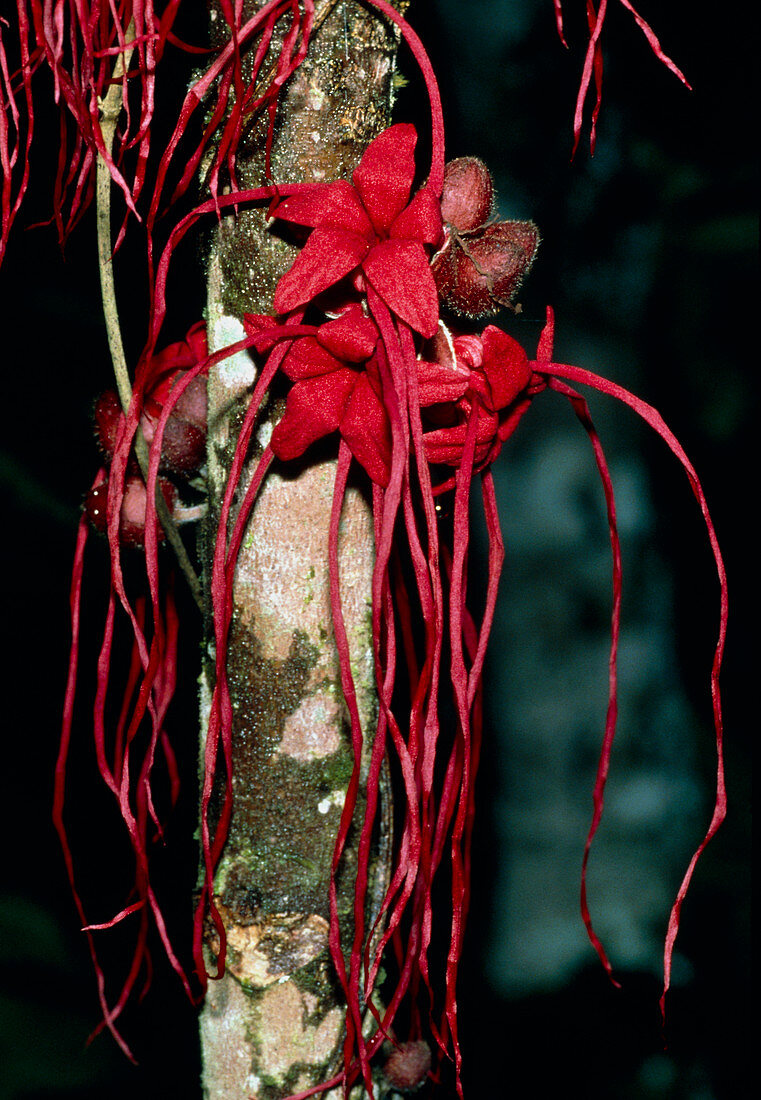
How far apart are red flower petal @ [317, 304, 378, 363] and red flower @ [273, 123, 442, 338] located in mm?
15

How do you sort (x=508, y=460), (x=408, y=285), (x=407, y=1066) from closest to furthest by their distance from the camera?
(x=408, y=285), (x=407, y=1066), (x=508, y=460)

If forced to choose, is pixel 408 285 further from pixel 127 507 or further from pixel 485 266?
pixel 127 507

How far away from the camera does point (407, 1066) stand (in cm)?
48

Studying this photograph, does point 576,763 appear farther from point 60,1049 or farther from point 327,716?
point 327,716

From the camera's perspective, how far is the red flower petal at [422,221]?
35 cm

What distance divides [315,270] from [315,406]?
0.18ft

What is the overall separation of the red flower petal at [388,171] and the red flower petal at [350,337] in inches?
1.8

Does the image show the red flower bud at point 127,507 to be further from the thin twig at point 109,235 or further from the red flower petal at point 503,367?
the red flower petal at point 503,367

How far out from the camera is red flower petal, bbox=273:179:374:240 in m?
0.35

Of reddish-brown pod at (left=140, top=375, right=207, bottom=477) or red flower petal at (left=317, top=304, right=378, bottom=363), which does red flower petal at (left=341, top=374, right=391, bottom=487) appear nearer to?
red flower petal at (left=317, top=304, right=378, bottom=363)

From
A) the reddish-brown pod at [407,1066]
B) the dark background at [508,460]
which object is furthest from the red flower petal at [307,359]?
the dark background at [508,460]

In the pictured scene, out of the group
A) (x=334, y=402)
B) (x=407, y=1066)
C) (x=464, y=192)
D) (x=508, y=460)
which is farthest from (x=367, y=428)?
(x=508, y=460)

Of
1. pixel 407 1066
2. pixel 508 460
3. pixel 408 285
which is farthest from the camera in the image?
pixel 508 460

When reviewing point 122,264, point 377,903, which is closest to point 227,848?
point 377,903
